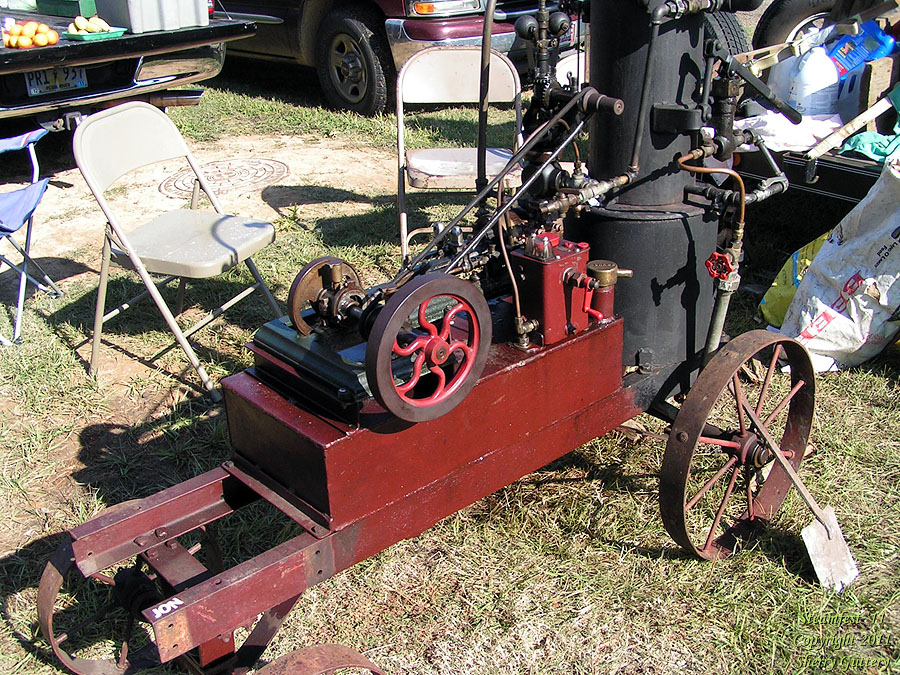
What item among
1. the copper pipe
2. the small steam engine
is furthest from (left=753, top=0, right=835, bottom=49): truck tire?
the copper pipe

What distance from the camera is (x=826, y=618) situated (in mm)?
2547

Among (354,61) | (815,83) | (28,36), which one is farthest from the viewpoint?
(354,61)

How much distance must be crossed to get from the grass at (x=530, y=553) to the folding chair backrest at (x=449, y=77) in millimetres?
1846

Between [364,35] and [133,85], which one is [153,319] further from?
[364,35]

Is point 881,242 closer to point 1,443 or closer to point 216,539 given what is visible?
point 216,539

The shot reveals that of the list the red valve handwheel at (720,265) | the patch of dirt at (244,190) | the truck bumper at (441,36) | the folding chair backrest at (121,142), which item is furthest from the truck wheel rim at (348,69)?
the red valve handwheel at (720,265)

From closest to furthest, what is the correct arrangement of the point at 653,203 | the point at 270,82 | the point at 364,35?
the point at 653,203 → the point at 364,35 → the point at 270,82

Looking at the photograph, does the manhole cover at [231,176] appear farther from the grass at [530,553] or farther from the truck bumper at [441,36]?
the grass at [530,553]

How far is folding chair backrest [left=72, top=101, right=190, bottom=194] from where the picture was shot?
11.9ft

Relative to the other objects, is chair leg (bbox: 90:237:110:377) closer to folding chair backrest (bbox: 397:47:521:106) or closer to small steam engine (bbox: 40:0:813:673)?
small steam engine (bbox: 40:0:813:673)

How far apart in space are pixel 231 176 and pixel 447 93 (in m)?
2.17

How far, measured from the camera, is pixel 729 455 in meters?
2.83

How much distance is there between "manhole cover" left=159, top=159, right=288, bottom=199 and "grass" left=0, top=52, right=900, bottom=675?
2.30m

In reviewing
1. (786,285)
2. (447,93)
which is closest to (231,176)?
(447,93)
